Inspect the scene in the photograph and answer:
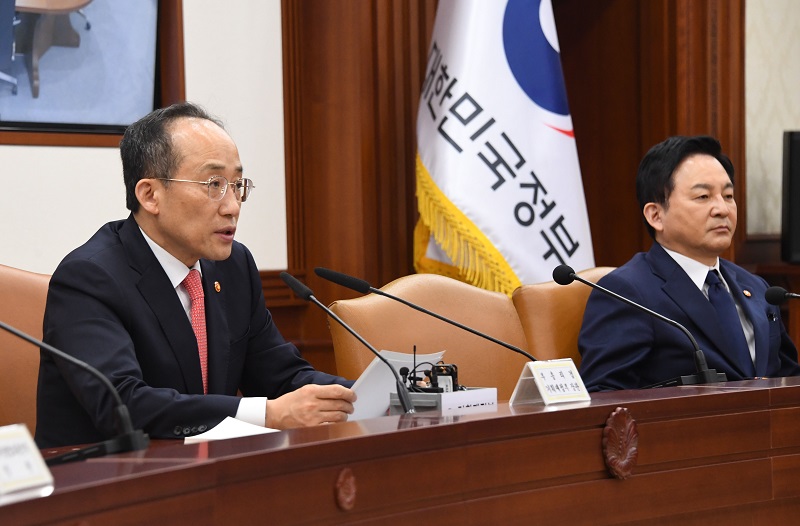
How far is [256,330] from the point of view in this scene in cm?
262

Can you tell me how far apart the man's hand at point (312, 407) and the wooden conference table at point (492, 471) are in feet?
0.65

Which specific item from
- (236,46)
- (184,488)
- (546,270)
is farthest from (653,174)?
(184,488)

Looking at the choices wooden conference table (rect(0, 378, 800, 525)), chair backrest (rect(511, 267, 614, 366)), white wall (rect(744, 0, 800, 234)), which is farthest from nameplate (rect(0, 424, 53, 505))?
white wall (rect(744, 0, 800, 234))

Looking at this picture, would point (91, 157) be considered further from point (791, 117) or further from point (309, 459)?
point (791, 117)

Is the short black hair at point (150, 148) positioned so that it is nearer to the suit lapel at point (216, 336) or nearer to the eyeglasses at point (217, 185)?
the eyeglasses at point (217, 185)

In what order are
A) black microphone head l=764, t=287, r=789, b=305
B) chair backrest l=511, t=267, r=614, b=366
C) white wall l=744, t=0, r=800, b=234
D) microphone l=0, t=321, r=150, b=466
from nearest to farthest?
1. microphone l=0, t=321, r=150, b=466
2. black microphone head l=764, t=287, r=789, b=305
3. chair backrest l=511, t=267, r=614, b=366
4. white wall l=744, t=0, r=800, b=234

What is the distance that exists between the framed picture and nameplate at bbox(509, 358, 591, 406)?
2.00 metres

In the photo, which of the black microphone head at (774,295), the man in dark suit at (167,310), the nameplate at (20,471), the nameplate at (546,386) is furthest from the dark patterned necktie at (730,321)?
the nameplate at (20,471)

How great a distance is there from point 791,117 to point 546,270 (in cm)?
176

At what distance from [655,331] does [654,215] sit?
43 centimetres

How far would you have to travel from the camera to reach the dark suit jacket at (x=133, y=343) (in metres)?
2.05

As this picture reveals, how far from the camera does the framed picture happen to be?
3.38 metres

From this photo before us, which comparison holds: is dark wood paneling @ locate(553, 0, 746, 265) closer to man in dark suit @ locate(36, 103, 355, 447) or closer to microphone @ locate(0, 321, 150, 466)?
man in dark suit @ locate(36, 103, 355, 447)

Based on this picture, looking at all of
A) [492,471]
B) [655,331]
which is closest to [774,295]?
[655,331]
